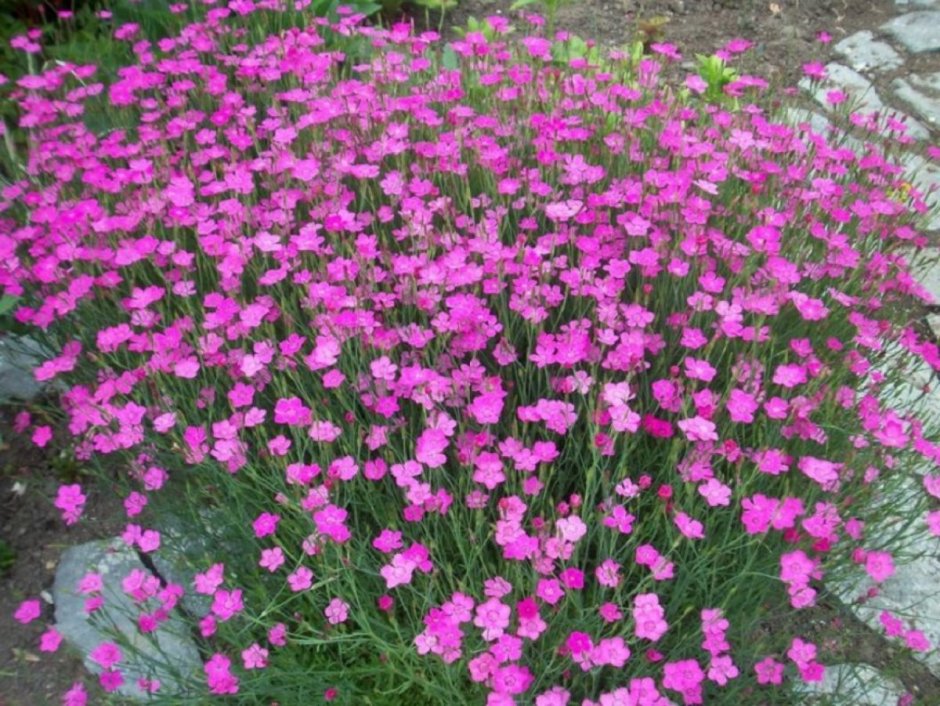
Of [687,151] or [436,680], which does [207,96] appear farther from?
[436,680]

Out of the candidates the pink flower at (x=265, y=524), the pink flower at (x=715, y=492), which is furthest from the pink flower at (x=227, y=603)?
the pink flower at (x=715, y=492)

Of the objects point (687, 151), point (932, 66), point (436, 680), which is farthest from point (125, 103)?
point (932, 66)

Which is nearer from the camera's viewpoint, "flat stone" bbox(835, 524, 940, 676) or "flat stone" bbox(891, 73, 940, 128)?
"flat stone" bbox(835, 524, 940, 676)

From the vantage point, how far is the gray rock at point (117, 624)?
208 centimetres

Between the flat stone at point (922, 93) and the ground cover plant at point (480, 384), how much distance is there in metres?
1.67

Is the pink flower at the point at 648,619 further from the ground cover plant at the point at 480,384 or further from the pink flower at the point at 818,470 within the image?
the pink flower at the point at 818,470

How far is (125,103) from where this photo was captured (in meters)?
2.93

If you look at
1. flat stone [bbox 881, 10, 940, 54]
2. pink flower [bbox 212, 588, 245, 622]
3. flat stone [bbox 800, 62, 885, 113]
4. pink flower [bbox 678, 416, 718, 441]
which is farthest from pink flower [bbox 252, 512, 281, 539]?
flat stone [bbox 881, 10, 940, 54]

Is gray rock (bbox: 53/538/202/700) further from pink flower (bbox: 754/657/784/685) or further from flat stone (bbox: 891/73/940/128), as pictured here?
flat stone (bbox: 891/73/940/128)

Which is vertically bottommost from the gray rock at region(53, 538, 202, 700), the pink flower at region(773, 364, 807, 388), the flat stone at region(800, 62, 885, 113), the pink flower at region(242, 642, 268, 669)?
the gray rock at region(53, 538, 202, 700)

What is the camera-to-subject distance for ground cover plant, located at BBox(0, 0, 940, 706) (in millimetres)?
1787

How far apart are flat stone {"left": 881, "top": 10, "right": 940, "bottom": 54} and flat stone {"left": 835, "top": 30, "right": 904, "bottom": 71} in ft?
0.37

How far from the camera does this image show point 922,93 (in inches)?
172

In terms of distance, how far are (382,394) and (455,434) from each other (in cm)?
23
